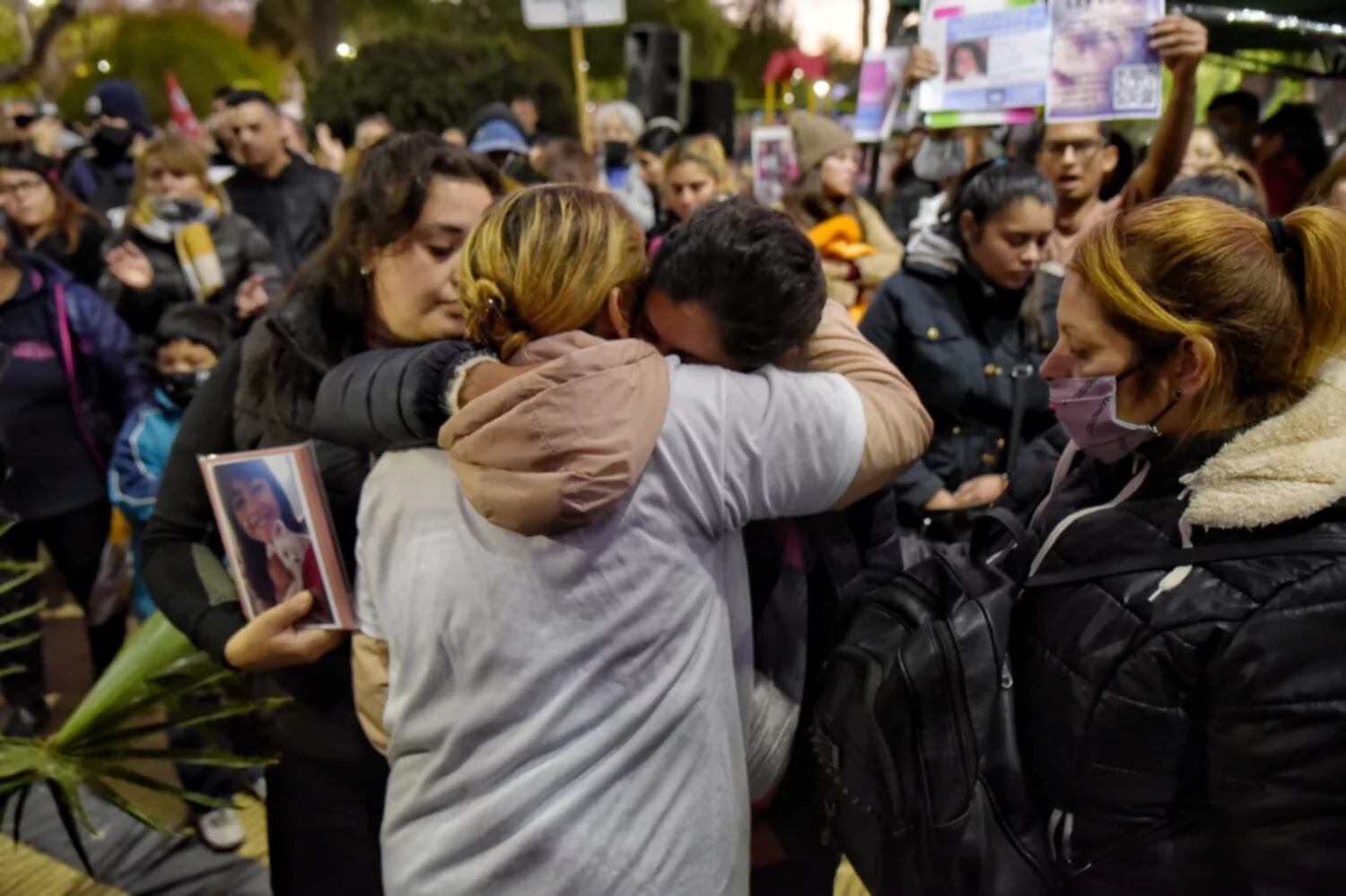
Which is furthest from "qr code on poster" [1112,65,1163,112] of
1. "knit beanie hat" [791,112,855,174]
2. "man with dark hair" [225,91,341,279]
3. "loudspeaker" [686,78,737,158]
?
"loudspeaker" [686,78,737,158]

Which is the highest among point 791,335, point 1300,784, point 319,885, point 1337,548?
point 791,335

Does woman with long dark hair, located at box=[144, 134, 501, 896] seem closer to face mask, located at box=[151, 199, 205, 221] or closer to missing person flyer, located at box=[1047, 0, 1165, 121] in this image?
missing person flyer, located at box=[1047, 0, 1165, 121]

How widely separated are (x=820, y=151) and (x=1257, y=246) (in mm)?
3333

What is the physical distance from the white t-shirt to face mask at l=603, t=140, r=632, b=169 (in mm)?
6536

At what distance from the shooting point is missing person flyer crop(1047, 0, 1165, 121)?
255 centimetres

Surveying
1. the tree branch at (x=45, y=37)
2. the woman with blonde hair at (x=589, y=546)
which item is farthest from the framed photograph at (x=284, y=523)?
the tree branch at (x=45, y=37)

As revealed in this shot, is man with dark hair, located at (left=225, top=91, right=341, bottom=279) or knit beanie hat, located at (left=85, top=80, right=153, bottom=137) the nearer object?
man with dark hair, located at (left=225, top=91, right=341, bottom=279)

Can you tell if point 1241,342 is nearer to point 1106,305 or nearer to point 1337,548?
point 1106,305

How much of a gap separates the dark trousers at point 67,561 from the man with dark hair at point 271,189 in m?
1.83

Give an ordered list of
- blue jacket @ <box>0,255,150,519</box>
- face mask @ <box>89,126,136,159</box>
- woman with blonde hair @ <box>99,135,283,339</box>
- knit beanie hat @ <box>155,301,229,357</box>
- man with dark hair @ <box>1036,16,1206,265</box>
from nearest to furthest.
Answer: man with dark hair @ <box>1036,16,1206,265</box>
knit beanie hat @ <box>155,301,229,357</box>
blue jacket @ <box>0,255,150,519</box>
woman with blonde hair @ <box>99,135,283,339</box>
face mask @ <box>89,126,136,159</box>

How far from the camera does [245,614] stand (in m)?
1.79

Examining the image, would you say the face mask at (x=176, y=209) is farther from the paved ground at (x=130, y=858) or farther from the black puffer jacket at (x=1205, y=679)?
the black puffer jacket at (x=1205, y=679)

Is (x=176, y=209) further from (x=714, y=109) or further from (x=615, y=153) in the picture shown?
(x=714, y=109)

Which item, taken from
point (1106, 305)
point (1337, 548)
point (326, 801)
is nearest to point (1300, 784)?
point (1337, 548)
